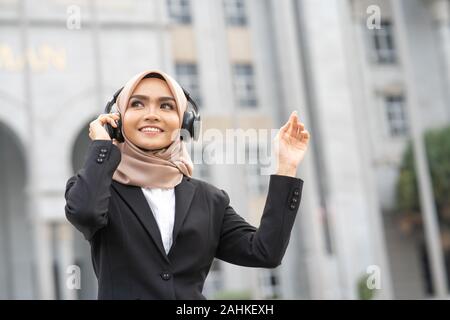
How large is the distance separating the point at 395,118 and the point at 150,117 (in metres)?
11.3

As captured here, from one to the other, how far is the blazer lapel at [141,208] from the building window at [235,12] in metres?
9.58

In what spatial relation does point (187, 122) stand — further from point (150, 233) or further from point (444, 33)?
point (444, 33)

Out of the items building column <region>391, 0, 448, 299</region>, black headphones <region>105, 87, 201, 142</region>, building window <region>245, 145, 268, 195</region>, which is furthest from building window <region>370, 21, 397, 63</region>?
black headphones <region>105, 87, 201, 142</region>

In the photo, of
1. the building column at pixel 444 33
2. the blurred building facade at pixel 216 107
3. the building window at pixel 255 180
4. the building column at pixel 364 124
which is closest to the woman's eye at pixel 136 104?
the blurred building facade at pixel 216 107

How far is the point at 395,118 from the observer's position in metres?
12.8

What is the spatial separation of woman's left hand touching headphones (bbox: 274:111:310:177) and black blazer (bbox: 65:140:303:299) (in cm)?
3

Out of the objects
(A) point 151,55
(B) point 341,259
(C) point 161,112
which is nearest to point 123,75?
(A) point 151,55

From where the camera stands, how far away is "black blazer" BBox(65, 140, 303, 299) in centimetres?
177

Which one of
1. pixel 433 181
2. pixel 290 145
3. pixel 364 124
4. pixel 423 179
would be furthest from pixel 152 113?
pixel 433 181

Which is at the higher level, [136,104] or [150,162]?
[136,104]

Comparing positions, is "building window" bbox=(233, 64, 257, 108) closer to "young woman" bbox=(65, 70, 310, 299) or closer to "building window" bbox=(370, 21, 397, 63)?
"building window" bbox=(370, 21, 397, 63)

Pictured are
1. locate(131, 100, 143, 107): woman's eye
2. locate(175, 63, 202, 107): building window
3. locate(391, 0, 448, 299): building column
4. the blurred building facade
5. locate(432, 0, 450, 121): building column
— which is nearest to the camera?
locate(131, 100, 143, 107): woman's eye

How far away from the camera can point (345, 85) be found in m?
11.7

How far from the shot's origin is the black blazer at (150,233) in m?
1.77
